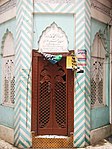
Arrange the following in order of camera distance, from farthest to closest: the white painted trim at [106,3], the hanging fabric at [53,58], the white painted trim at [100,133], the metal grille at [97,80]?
the white painted trim at [106,3] → the metal grille at [97,80] → the white painted trim at [100,133] → the hanging fabric at [53,58]

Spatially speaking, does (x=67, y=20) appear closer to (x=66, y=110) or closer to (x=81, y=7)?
(x=81, y=7)

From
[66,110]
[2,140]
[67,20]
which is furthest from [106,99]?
[2,140]

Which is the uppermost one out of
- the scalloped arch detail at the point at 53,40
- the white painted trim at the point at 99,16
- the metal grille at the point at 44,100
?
the white painted trim at the point at 99,16

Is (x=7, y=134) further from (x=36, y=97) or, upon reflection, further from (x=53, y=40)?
(x=53, y=40)

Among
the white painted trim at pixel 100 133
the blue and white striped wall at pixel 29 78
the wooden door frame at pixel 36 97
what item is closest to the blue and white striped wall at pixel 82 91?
the blue and white striped wall at pixel 29 78

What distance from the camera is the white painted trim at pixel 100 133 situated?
7841mm

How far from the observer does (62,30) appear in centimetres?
764

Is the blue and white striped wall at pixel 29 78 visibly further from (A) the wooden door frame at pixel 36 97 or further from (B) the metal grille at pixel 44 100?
(B) the metal grille at pixel 44 100

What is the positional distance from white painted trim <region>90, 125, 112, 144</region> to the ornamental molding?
3.62m

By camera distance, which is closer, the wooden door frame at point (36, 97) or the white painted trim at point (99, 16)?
the wooden door frame at point (36, 97)

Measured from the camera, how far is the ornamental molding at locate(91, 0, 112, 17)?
8016mm

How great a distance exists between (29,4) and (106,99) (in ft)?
12.6

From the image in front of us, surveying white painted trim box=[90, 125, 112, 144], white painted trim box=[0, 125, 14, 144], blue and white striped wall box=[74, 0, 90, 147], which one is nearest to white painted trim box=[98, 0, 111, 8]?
blue and white striped wall box=[74, 0, 90, 147]

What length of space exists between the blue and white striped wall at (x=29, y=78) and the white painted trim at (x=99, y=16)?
0.38 m
